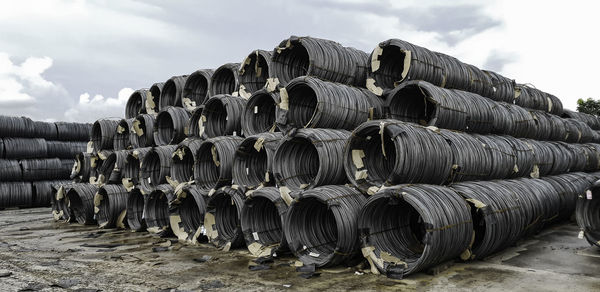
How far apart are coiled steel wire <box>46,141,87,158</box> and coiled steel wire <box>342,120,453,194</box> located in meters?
17.6

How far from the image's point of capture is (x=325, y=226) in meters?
8.38

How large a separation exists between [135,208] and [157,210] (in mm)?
1039

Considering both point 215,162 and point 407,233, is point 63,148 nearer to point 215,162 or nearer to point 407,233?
point 215,162

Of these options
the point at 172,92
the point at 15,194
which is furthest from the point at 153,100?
the point at 15,194

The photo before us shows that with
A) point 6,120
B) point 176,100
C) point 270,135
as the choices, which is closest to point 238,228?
point 270,135

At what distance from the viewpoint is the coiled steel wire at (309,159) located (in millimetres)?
8047

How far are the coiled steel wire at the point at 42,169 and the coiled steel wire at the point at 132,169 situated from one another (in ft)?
29.2

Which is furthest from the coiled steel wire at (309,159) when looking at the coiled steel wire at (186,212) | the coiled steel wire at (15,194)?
the coiled steel wire at (15,194)

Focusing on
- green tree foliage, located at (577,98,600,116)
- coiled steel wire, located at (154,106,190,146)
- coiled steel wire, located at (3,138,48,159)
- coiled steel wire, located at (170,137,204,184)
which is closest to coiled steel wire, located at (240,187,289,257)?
coiled steel wire, located at (170,137,204,184)

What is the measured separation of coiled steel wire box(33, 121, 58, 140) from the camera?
2033cm

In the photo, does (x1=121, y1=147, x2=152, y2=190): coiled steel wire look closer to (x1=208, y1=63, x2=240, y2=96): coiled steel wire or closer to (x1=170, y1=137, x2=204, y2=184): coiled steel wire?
(x1=170, y1=137, x2=204, y2=184): coiled steel wire

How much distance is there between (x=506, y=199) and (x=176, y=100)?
9.26 meters

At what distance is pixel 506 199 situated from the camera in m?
8.24

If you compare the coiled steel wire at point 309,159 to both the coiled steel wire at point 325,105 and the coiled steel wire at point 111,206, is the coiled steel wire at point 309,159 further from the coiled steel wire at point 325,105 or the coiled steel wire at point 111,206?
the coiled steel wire at point 111,206
